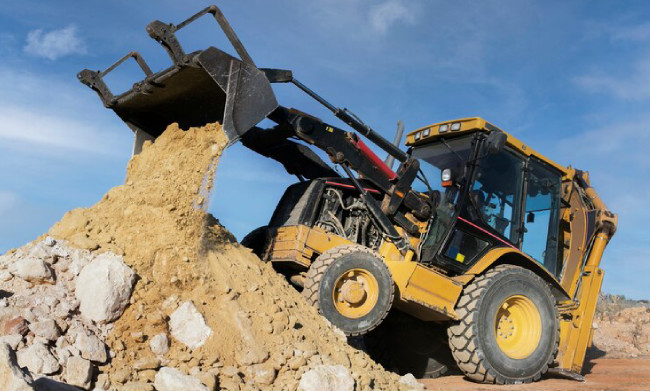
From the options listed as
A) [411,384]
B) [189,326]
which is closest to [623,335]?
[411,384]

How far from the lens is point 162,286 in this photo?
5.11 metres

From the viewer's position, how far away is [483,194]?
7242 mm

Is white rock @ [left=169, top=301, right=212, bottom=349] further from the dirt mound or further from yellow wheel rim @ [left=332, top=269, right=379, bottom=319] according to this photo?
yellow wheel rim @ [left=332, top=269, right=379, bottom=319]

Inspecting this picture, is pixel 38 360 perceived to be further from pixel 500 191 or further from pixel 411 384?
pixel 500 191

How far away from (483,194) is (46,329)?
184 inches

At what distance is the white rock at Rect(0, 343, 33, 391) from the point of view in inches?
135

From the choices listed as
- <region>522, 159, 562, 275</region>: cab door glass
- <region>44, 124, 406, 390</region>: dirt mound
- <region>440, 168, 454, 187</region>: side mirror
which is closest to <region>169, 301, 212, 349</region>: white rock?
<region>44, 124, 406, 390</region>: dirt mound

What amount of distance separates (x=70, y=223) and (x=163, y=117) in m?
1.85

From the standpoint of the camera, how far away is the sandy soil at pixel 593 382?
251 inches

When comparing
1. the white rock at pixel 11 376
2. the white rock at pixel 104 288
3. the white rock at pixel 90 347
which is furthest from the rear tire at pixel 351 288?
the white rock at pixel 11 376

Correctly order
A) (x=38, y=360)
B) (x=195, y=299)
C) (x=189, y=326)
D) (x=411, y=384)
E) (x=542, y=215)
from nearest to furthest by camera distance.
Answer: (x=38, y=360), (x=189, y=326), (x=195, y=299), (x=411, y=384), (x=542, y=215)

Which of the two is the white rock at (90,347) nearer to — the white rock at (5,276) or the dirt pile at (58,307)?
the dirt pile at (58,307)

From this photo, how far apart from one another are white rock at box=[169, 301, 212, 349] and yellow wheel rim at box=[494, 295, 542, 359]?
137 inches

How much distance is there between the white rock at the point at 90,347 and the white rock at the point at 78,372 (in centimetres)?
12
